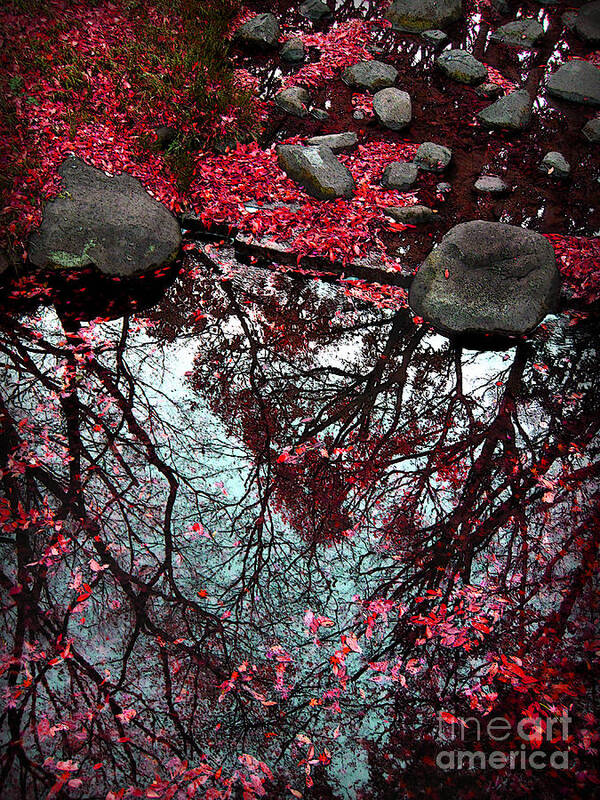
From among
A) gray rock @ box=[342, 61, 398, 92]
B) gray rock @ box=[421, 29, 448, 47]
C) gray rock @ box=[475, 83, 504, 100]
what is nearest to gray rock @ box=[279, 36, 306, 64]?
gray rock @ box=[342, 61, 398, 92]

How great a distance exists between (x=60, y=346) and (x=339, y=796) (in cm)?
362

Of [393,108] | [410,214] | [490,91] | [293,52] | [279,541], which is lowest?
[279,541]

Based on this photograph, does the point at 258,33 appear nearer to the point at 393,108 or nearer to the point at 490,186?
the point at 393,108

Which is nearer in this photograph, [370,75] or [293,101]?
[293,101]

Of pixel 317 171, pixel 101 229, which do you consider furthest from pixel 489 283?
pixel 101 229

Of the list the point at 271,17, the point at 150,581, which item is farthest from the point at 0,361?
the point at 271,17

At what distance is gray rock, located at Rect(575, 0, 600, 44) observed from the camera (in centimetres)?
843

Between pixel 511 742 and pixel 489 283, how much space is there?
3440mm

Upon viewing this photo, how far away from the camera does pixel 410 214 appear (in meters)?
5.65

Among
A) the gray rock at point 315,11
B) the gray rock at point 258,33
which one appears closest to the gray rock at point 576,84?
the gray rock at point 315,11

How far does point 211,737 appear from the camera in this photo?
2.45 meters

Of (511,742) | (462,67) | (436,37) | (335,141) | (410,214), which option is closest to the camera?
(511,742)

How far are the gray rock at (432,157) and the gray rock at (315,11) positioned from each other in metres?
4.37

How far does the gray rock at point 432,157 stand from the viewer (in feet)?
20.5
